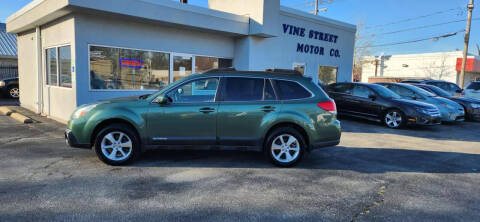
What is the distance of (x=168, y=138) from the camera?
5.28 metres

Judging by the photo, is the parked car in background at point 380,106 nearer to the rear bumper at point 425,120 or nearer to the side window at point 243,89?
the rear bumper at point 425,120

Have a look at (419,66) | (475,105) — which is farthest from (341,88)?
(419,66)

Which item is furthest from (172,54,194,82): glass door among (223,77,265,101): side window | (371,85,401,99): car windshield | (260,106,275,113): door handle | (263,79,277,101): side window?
(371,85,401,99): car windshield

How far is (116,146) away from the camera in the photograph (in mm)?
5262

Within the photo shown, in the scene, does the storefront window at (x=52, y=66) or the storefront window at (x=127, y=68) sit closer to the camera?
the storefront window at (x=127, y=68)

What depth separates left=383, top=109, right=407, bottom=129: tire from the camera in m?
9.97

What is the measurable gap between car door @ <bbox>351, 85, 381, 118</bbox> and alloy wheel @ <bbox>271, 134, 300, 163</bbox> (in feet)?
20.7

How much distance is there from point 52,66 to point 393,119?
11.7 meters

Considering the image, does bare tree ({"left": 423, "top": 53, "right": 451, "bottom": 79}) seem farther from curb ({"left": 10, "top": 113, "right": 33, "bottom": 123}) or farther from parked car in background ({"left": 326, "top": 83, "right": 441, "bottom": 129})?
curb ({"left": 10, "top": 113, "right": 33, "bottom": 123})

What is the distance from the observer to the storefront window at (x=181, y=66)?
10.5 meters

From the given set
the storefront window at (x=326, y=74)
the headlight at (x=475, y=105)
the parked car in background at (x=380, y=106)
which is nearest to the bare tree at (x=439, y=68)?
the headlight at (x=475, y=105)

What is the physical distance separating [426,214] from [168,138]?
12.9 feet

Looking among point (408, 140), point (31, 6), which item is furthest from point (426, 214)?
point (31, 6)

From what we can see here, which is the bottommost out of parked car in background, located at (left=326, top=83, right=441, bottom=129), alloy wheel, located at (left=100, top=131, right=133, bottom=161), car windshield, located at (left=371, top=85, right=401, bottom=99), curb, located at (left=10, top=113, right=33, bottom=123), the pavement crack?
the pavement crack
